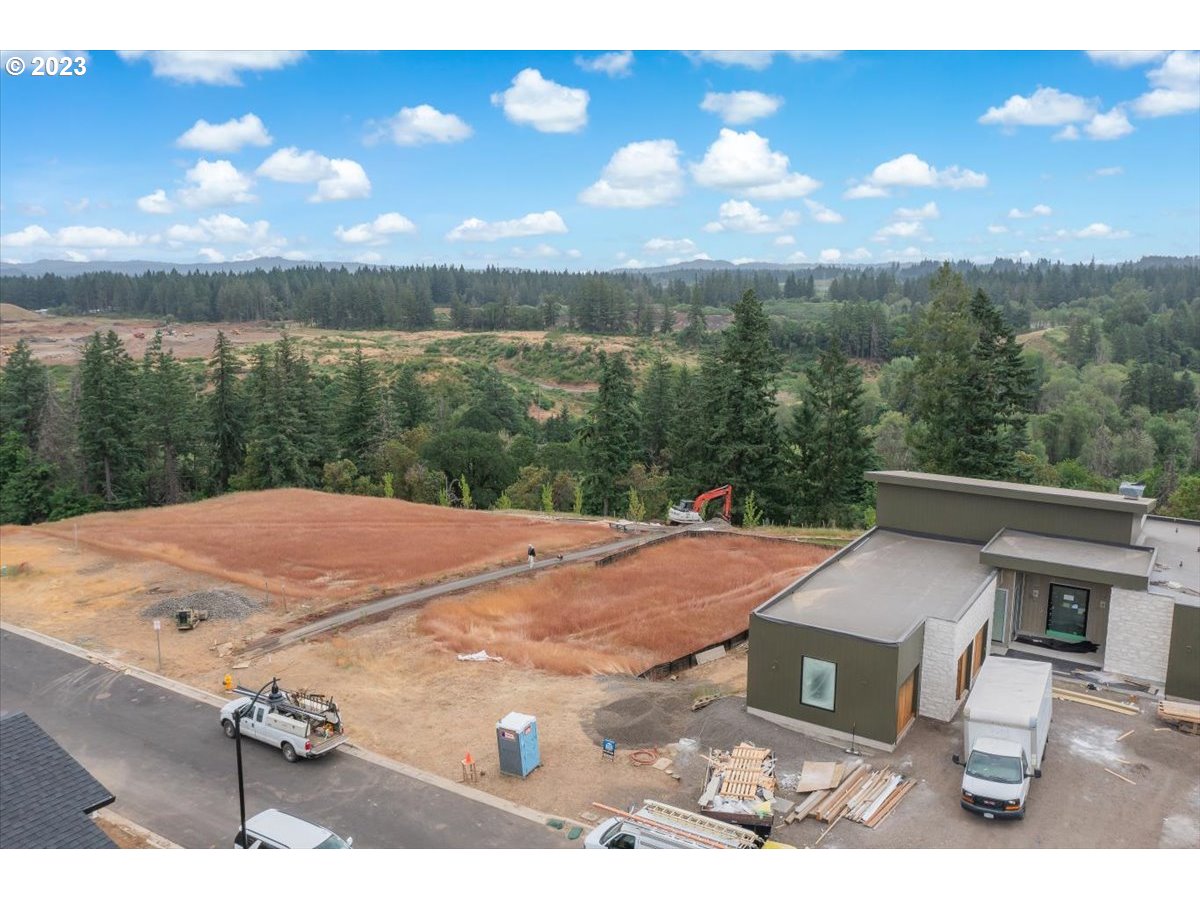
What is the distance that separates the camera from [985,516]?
31.5 metres

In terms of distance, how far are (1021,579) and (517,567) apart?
904 inches

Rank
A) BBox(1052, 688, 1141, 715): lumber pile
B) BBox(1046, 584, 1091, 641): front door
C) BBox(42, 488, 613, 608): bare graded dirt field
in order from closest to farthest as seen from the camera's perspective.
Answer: BBox(1052, 688, 1141, 715): lumber pile < BBox(1046, 584, 1091, 641): front door < BBox(42, 488, 613, 608): bare graded dirt field

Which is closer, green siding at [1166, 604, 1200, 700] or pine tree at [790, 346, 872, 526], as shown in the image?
green siding at [1166, 604, 1200, 700]

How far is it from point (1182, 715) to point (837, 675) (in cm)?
927

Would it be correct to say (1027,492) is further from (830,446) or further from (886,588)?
(830,446)

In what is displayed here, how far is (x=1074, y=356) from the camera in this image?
157 m

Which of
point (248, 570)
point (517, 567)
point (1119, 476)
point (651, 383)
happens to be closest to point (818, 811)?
point (517, 567)

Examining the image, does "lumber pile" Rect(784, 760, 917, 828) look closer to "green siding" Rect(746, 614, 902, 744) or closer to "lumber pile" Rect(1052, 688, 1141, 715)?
"green siding" Rect(746, 614, 902, 744)

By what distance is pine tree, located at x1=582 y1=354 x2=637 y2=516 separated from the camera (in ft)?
237

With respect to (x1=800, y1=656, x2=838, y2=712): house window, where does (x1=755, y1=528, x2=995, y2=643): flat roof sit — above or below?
above

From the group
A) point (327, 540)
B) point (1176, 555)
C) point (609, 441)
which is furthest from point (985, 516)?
point (609, 441)

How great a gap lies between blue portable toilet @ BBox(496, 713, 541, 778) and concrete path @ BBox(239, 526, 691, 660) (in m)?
13.5

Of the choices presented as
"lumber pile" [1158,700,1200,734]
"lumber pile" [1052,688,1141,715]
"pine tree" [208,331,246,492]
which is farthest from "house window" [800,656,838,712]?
"pine tree" [208,331,246,492]

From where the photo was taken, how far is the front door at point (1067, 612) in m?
28.1
